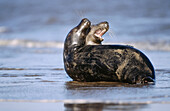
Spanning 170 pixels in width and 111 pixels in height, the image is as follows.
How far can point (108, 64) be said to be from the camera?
227 inches

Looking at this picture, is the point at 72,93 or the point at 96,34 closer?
the point at 72,93

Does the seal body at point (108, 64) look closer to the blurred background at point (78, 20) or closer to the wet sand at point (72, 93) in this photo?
the wet sand at point (72, 93)

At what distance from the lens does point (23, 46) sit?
14.0 m

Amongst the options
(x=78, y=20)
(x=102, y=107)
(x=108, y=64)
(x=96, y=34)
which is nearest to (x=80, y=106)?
(x=102, y=107)

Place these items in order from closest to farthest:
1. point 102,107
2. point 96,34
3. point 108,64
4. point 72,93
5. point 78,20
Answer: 1. point 102,107
2. point 72,93
3. point 108,64
4. point 96,34
5. point 78,20

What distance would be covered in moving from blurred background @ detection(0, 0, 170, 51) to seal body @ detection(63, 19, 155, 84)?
445cm

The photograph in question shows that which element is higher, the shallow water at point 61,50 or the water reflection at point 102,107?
the shallow water at point 61,50

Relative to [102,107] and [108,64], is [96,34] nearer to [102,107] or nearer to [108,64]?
[108,64]

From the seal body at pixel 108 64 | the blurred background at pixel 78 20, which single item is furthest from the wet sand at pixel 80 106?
the blurred background at pixel 78 20

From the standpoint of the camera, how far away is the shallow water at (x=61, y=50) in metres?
4.59

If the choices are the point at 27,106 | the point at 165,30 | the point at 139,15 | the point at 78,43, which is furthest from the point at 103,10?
the point at 27,106

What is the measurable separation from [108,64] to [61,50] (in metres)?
6.71

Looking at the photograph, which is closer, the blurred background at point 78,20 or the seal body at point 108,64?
the seal body at point 108,64

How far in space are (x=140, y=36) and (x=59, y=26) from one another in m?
5.43
